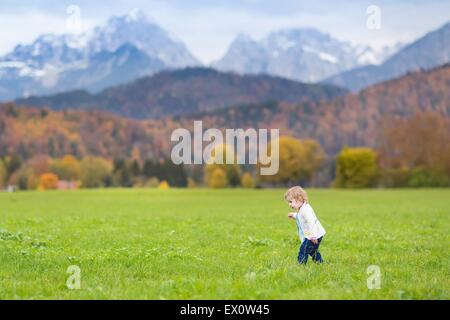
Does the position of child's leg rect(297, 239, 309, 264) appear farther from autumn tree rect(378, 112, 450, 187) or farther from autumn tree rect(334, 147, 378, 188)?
autumn tree rect(378, 112, 450, 187)

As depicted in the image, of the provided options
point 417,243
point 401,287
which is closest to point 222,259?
point 401,287

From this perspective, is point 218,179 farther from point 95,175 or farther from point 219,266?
point 219,266

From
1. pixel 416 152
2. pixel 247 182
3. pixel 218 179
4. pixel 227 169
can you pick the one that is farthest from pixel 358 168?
pixel 218 179

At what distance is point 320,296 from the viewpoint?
1056 centimetres

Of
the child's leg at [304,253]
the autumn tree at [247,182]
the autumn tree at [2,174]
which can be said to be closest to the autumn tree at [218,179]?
the autumn tree at [247,182]

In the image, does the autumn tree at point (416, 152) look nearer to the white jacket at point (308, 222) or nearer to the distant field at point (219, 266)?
the distant field at point (219, 266)

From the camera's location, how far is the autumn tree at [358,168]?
121m

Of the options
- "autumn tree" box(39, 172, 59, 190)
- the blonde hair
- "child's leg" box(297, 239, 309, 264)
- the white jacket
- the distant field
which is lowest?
"autumn tree" box(39, 172, 59, 190)

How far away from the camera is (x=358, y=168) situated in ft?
399

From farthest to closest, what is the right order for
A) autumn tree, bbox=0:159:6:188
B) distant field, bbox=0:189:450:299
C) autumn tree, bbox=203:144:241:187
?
1. autumn tree, bbox=0:159:6:188
2. autumn tree, bbox=203:144:241:187
3. distant field, bbox=0:189:450:299

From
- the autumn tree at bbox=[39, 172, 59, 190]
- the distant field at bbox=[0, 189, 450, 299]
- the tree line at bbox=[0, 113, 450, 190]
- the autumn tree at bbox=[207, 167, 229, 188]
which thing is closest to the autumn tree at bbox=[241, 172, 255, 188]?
the tree line at bbox=[0, 113, 450, 190]

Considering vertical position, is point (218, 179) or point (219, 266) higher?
point (219, 266)

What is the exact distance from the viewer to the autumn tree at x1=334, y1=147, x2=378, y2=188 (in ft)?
396
